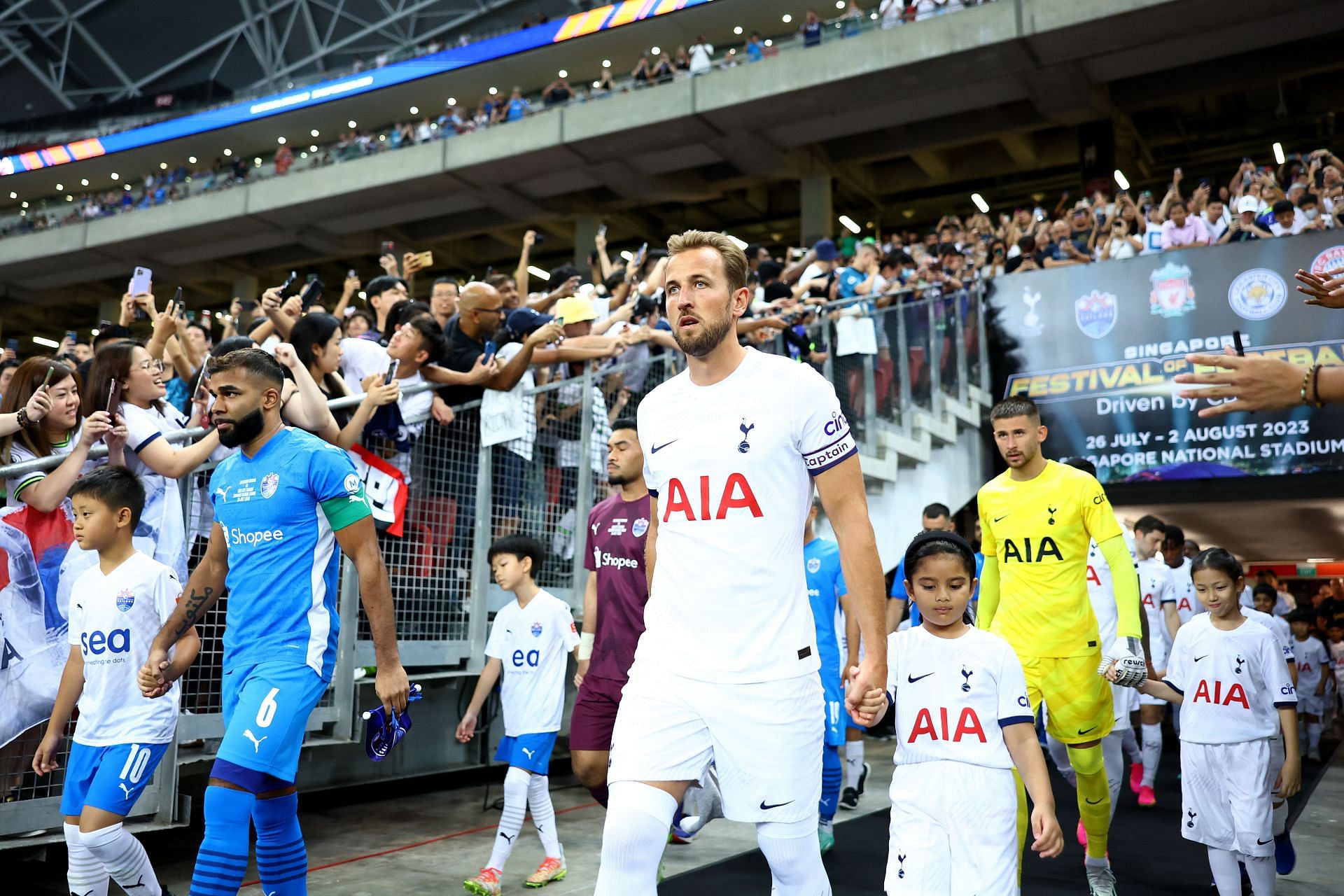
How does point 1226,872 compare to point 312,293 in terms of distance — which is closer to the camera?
point 1226,872

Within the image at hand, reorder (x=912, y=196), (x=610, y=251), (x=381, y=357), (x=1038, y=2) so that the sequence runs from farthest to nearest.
Answer: (x=610, y=251) < (x=912, y=196) < (x=1038, y=2) < (x=381, y=357)

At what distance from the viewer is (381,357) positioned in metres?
6.99

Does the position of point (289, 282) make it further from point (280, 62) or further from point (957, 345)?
point (280, 62)

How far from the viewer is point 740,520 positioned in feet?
9.91

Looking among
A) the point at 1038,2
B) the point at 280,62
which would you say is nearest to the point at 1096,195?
the point at 1038,2

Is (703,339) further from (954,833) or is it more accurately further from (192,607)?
(192,607)

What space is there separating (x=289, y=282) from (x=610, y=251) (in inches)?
951

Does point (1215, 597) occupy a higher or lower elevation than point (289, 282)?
lower

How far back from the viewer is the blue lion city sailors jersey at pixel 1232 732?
4969 millimetres

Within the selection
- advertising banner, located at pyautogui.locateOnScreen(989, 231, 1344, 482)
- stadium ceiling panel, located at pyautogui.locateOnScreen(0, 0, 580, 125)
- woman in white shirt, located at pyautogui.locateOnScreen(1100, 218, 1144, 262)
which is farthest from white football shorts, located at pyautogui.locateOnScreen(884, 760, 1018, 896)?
stadium ceiling panel, located at pyautogui.locateOnScreen(0, 0, 580, 125)

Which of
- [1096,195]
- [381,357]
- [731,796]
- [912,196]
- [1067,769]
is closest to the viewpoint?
[731,796]

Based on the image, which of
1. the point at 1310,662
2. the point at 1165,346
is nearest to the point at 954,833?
the point at 1165,346

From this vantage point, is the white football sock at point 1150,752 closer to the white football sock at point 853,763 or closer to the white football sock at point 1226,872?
the white football sock at point 853,763

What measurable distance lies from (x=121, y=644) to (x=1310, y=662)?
46.4 ft
